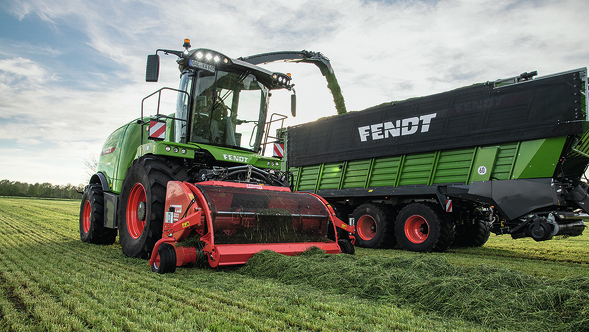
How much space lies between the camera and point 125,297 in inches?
118

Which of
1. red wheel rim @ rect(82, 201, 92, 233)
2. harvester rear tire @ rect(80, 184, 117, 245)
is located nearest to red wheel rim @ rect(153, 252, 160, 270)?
harvester rear tire @ rect(80, 184, 117, 245)

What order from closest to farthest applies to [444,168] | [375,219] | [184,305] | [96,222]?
[184,305] < [96,222] < [444,168] < [375,219]

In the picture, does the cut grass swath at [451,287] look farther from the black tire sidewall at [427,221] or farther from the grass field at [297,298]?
the black tire sidewall at [427,221]

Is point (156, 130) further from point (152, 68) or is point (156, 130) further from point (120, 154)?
point (120, 154)

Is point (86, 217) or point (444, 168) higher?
point (444, 168)

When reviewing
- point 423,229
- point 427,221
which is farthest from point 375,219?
point 427,221

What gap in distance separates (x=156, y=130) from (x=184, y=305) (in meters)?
3.30

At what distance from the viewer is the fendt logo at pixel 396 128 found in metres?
7.99

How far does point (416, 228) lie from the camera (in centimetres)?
810

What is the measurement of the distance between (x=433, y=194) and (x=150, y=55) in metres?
5.69

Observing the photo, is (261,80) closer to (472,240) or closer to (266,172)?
(266,172)

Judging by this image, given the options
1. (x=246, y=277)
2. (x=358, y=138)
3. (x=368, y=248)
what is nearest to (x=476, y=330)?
(x=246, y=277)

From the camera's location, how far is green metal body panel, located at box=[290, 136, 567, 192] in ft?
20.7

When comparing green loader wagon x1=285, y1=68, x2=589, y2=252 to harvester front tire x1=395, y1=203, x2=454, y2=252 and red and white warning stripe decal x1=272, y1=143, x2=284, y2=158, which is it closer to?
Result: harvester front tire x1=395, y1=203, x2=454, y2=252
